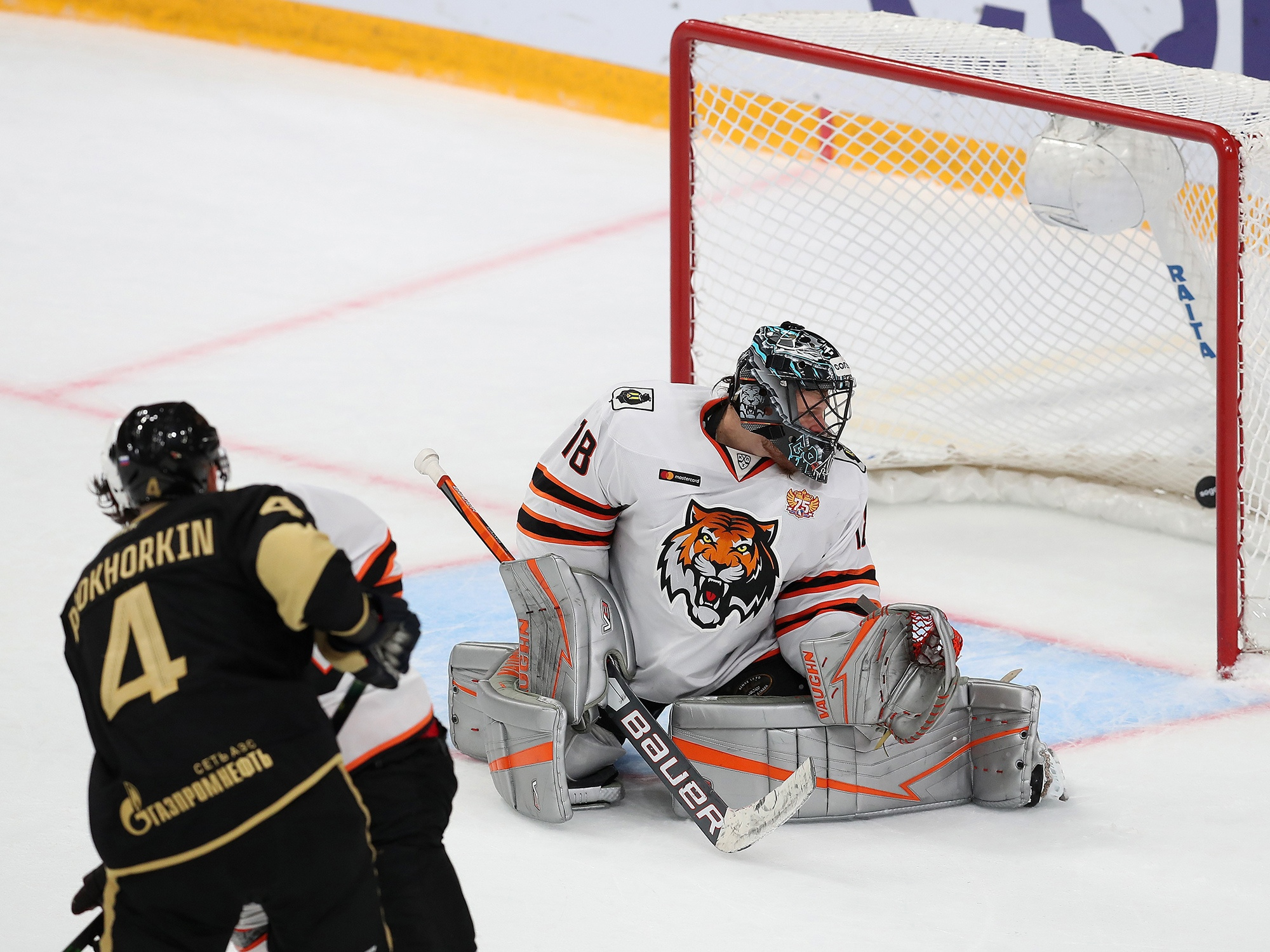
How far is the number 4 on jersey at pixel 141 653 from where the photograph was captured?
190 centimetres

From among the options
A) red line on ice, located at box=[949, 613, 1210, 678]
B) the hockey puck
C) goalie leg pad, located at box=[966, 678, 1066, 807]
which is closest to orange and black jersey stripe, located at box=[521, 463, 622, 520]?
goalie leg pad, located at box=[966, 678, 1066, 807]

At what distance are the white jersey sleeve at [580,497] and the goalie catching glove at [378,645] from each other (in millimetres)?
1096

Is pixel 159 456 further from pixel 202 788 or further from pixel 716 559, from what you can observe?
pixel 716 559

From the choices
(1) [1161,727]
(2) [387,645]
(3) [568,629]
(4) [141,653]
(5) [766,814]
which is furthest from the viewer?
(1) [1161,727]

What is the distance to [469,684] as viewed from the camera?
10.9 ft

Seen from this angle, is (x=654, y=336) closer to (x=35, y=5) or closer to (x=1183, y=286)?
(x=1183, y=286)

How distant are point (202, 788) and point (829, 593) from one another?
1.48m

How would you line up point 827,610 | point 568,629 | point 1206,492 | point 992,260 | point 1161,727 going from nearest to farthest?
point 568,629 < point 827,610 < point 1161,727 < point 1206,492 < point 992,260

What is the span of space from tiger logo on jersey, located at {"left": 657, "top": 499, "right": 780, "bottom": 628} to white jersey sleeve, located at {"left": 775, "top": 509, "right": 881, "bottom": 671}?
79mm

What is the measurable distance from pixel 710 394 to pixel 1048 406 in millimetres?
1958

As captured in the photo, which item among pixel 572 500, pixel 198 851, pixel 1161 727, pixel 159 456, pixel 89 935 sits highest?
pixel 159 456

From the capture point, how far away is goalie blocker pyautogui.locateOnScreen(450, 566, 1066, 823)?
9.91 ft

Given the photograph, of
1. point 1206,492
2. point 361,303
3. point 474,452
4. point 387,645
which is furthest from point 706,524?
point 361,303

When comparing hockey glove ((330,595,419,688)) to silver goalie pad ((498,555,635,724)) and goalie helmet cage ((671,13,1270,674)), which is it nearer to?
silver goalie pad ((498,555,635,724))
